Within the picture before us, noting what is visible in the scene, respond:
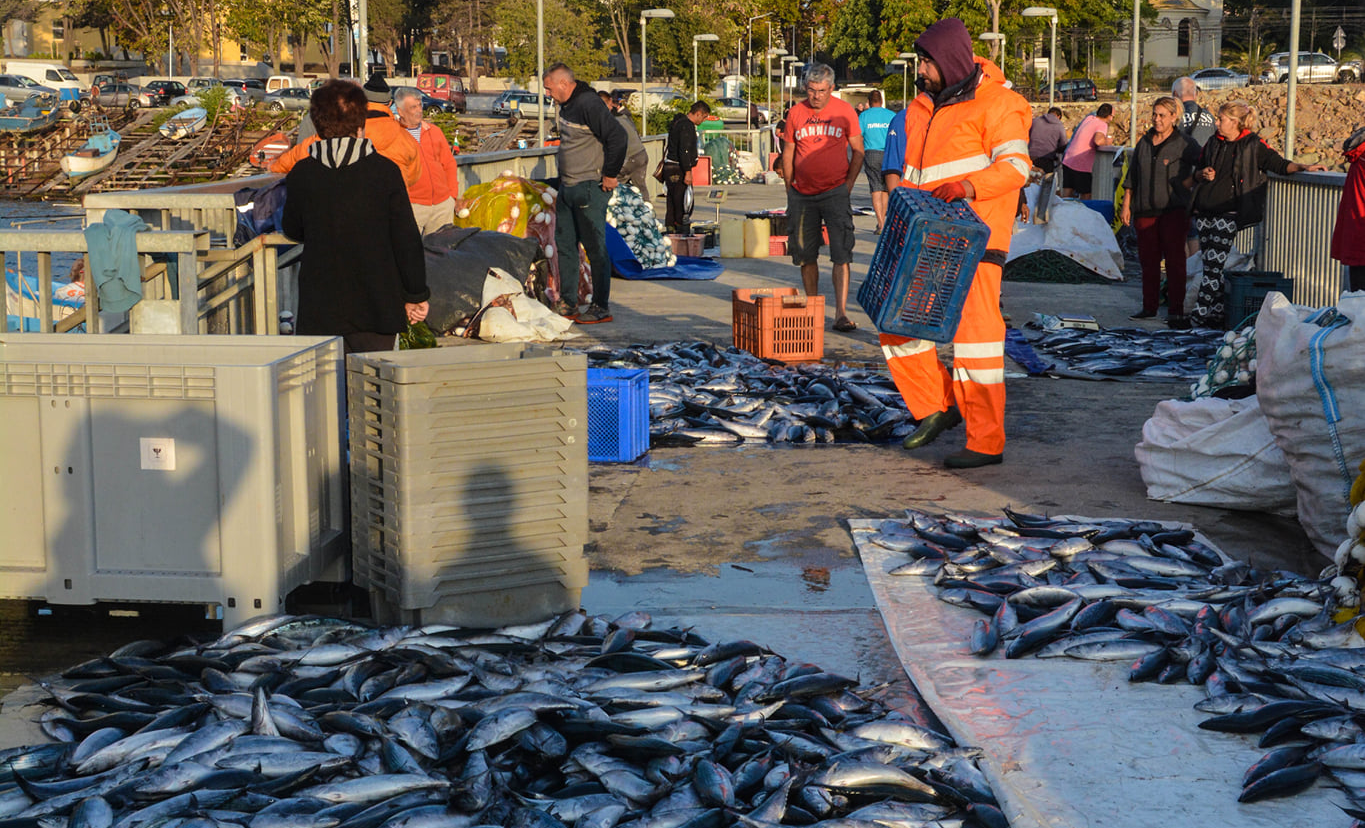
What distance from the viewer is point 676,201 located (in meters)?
21.7

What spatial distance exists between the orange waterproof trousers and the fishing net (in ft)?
4.10

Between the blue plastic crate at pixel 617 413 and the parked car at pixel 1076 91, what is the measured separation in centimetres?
6284

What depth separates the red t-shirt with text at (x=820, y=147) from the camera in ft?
38.7

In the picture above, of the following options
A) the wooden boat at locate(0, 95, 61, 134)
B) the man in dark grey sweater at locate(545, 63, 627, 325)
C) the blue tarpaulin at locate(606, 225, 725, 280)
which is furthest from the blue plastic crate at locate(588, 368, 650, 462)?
the wooden boat at locate(0, 95, 61, 134)

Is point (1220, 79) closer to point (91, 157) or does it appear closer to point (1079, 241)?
point (91, 157)

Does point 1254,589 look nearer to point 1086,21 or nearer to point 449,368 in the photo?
point 449,368

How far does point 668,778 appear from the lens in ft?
12.4

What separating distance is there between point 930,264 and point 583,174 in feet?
19.2

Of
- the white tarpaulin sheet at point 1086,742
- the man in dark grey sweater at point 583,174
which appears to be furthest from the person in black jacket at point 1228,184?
the white tarpaulin sheet at point 1086,742

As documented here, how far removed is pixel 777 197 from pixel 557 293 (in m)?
18.9

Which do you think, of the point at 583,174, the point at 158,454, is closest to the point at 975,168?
the point at 158,454

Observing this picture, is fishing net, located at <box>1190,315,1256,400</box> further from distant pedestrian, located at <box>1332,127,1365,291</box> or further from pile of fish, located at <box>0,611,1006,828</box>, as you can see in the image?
pile of fish, located at <box>0,611,1006,828</box>

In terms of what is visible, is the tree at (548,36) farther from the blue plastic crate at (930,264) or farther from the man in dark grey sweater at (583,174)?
the blue plastic crate at (930,264)

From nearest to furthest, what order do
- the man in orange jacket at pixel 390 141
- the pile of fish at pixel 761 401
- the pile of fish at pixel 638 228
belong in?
the pile of fish at pixel 761 401 < the man in orange jacket at pixel 390 141 < the pile of fish at pixel 638 228
